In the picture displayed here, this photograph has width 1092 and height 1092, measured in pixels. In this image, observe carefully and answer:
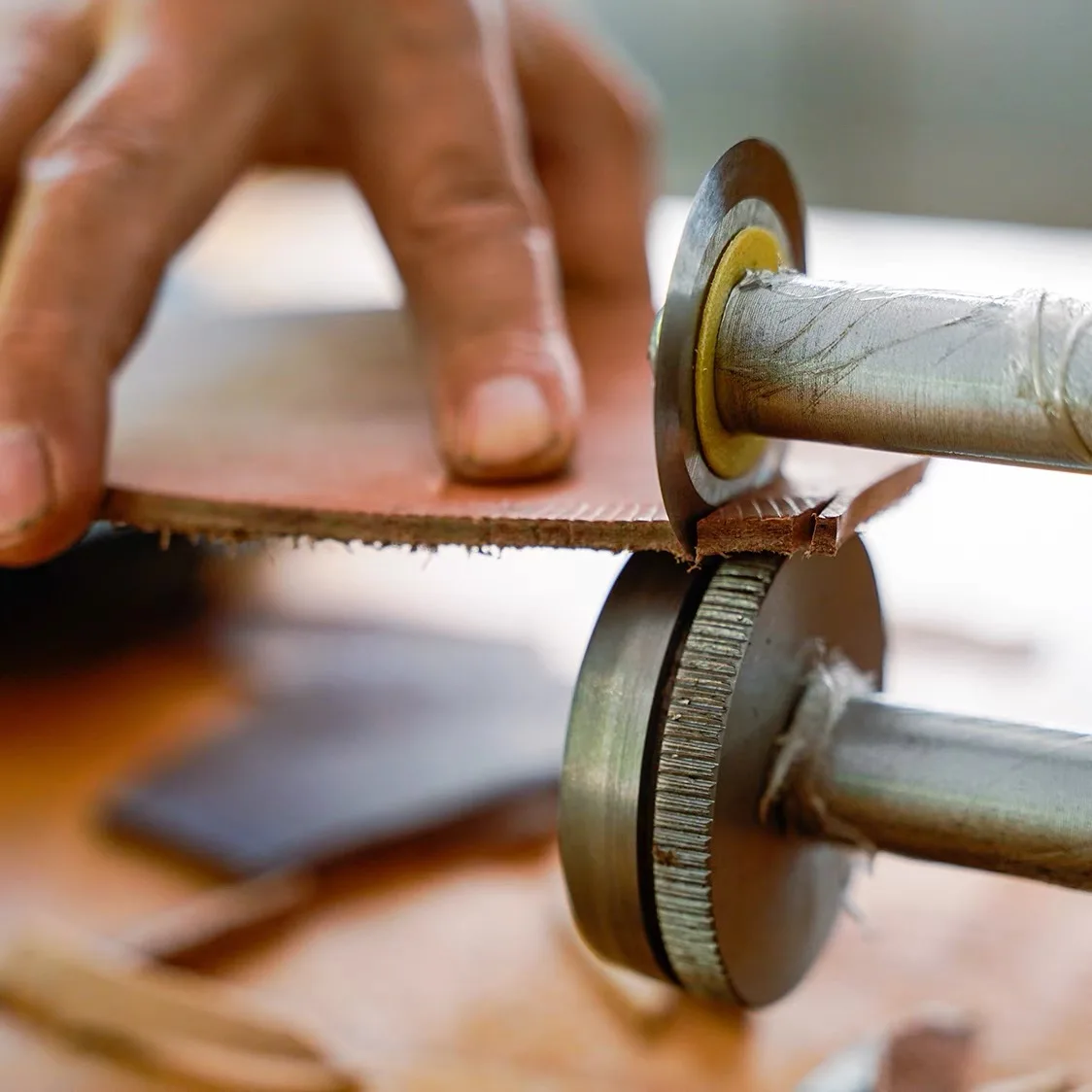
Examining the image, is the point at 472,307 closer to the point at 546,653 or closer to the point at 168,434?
the point at 168,434

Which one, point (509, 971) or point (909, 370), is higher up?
point (909, 370)

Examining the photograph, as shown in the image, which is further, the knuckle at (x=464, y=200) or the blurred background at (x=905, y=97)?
the blurred background at (x=905, y=97)

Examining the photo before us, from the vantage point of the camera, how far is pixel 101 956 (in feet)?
2.15

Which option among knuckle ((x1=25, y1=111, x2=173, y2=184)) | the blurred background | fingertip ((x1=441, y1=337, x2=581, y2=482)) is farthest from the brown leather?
the blurred background

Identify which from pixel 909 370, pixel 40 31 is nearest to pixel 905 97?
pixel 40 31

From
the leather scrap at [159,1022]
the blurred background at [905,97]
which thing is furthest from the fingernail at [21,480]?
the blurred background at [905,97]

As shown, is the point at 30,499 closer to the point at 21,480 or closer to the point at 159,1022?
the point at 21,480

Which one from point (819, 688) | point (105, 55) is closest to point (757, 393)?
point (819, 688)

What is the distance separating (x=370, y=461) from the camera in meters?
0.56

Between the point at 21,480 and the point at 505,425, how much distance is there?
0.58ft

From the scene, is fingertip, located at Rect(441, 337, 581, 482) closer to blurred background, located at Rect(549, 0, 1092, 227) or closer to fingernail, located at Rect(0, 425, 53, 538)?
fingernail, located at Rect(0, 425, 53, 538)

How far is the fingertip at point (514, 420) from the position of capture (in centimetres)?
52

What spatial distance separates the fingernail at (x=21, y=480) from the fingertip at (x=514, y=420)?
0.15 m

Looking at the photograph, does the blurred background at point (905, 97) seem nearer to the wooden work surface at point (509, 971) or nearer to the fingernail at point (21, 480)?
the wooden work surface at point (509, 971)
